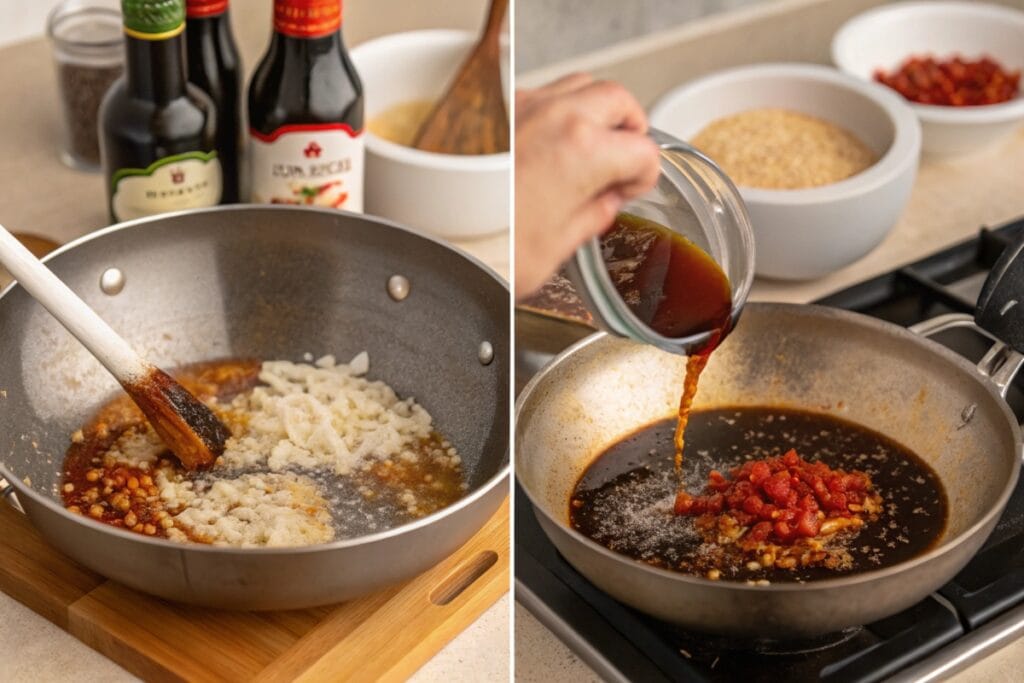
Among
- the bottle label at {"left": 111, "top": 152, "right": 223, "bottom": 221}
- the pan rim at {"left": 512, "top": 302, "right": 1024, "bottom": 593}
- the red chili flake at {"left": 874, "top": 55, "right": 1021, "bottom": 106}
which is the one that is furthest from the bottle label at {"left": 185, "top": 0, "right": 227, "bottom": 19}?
the red chili flake at {"left": 874, "top": 55, "right": 1021, "bottom": 106}

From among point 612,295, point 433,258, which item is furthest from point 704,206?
point 433,258

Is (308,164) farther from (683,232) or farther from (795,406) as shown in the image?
(683,232)

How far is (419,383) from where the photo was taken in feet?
2.84

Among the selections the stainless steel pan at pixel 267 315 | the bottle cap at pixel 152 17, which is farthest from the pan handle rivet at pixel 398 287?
the bottle cap at pixel 152 17

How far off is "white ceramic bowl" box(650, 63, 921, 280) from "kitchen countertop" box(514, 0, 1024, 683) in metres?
0.04

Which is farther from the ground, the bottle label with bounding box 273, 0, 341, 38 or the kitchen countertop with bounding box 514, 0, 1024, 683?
the bottle label with bounding box 273, 0, 341, 38

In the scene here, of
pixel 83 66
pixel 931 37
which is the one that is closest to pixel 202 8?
pixel 83 66

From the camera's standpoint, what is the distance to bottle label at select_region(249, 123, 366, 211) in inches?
36.5

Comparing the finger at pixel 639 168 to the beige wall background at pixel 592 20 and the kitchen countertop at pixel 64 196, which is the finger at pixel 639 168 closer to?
the kitchen countertop at pixel 64 196

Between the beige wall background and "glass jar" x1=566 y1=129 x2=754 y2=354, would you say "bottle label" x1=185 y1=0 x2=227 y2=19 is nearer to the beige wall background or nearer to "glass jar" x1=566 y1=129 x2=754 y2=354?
the beige wall background

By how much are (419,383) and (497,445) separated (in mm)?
94

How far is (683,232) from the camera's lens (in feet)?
1.61

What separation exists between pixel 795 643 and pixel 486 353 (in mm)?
291

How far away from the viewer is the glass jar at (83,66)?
3.47 ft
